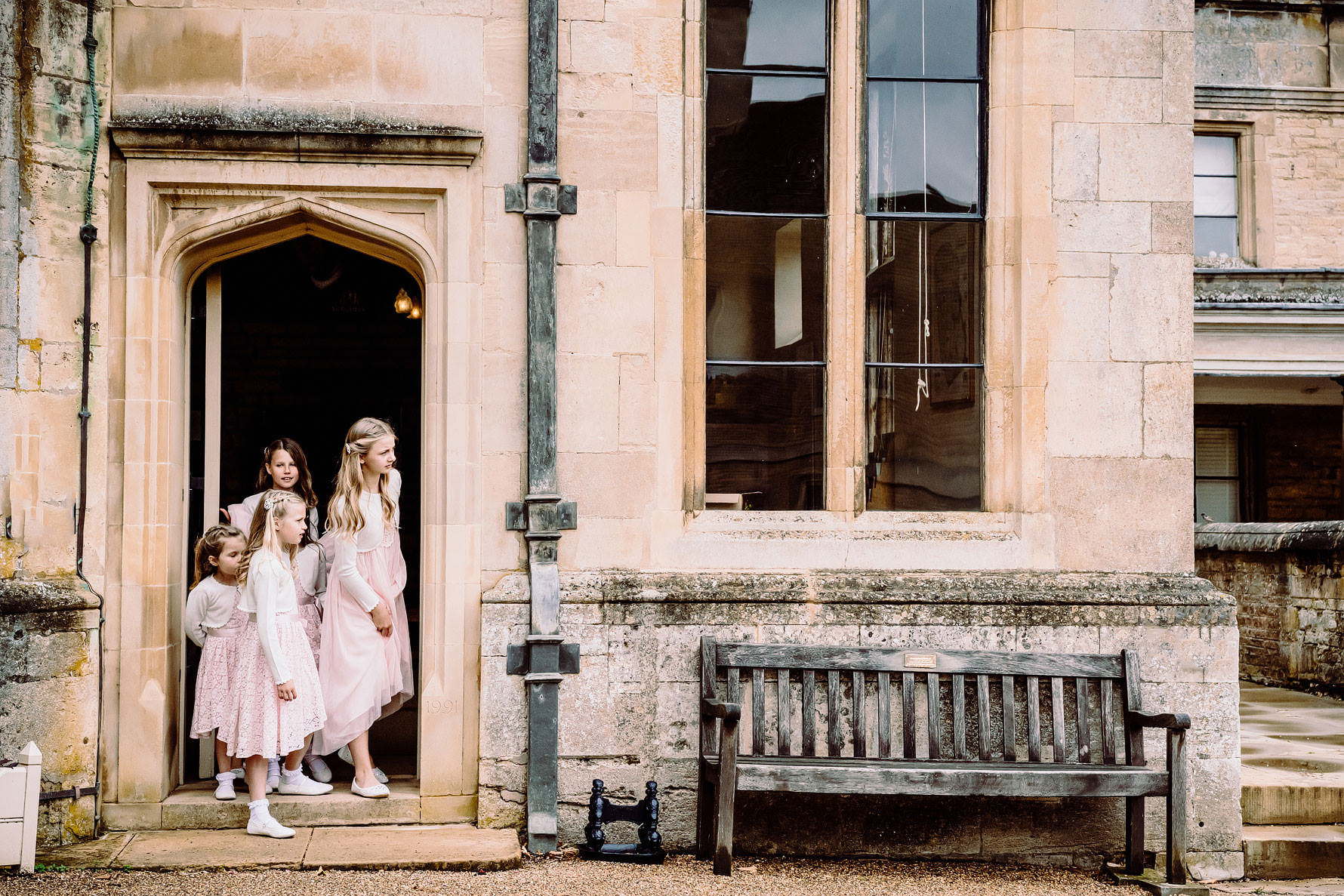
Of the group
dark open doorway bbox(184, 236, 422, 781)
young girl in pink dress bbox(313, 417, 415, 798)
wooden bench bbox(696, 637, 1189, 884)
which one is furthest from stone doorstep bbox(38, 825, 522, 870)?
dark open doorway bbox(184, 236, 422, 781)

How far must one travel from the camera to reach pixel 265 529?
4.93 meters

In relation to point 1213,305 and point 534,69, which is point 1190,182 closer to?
point 534,69

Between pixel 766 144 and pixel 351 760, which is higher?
pixel 766 144

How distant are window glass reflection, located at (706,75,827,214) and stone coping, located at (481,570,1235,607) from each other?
1.75 m

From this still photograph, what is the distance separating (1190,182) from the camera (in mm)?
5430

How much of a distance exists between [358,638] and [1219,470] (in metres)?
14.8

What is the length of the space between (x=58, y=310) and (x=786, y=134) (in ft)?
11.0

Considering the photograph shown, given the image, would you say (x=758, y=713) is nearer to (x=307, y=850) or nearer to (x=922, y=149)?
(x=307, y=850)

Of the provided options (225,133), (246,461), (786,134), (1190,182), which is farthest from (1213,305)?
(225,133)

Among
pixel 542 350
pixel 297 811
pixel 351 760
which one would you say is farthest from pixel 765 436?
pixel 297 811

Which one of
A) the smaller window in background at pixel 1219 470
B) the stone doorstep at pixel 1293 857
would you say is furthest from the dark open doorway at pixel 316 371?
the smaller window in background at pixel 1219 470

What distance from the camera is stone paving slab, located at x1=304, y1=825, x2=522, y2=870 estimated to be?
4.61 metres

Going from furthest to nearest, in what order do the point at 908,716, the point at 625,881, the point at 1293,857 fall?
1. the point at 1293,857
2. the point at 908,716
3. the point at 625,881

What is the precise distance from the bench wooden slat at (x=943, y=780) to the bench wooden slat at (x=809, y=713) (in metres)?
0.19
